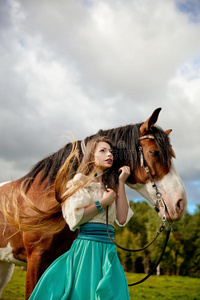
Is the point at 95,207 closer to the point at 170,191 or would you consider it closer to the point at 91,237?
the point at 91,237

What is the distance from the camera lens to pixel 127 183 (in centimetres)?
308

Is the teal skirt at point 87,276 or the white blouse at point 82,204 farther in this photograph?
the white blouse at point 82,204

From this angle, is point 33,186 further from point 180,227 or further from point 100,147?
point 180,227

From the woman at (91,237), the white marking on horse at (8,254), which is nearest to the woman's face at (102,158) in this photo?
the woman at (91,237)

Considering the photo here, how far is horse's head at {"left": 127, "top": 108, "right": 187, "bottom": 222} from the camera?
8.85 ft

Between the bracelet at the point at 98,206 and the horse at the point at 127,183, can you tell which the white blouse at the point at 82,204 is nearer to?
the bracelet at the point at 98,206

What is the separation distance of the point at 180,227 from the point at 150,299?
94.3ft

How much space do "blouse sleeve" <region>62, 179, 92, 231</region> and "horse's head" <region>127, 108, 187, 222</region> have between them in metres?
0.83

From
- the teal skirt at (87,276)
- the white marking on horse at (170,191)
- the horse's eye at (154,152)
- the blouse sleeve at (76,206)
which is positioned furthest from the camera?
the horse's eye at (154,152)

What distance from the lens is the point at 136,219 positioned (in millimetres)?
34969

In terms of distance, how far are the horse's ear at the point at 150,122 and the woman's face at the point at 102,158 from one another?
25.8 inches

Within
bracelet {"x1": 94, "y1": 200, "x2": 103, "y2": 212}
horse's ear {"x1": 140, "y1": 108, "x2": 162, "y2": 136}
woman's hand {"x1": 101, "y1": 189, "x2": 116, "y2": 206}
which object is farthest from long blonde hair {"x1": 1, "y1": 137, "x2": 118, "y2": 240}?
horse's ear {"x1": 140, "y1": 108, "x2": 162, "y2": 136}

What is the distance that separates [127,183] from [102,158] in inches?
25.6

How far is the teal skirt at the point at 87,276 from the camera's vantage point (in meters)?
2.01
